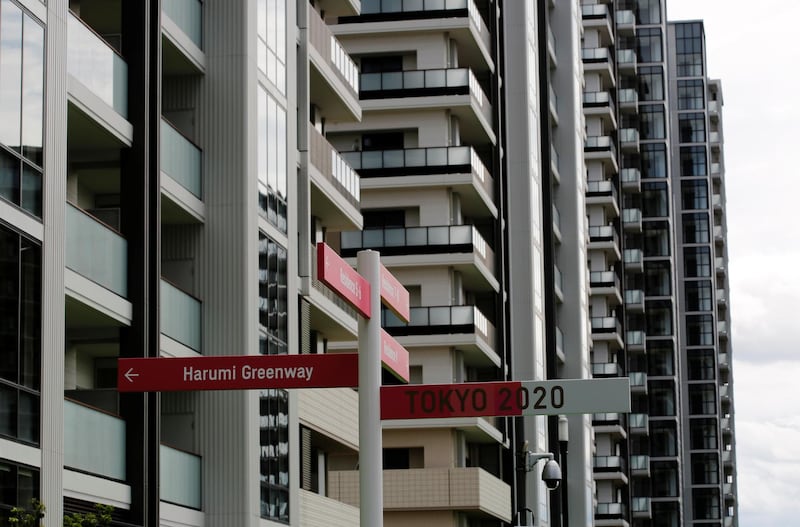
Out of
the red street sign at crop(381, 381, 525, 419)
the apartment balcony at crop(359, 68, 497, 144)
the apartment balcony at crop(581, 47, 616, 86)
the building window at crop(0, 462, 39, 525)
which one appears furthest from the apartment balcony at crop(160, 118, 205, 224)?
the apartment balcony at crop(581, 47, 616, 86)

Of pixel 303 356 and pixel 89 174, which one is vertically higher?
pixel 89 174

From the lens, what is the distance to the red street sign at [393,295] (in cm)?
1502

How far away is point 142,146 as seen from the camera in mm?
29031

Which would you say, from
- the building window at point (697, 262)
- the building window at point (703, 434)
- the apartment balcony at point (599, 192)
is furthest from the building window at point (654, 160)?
the apartment balcony at point (599, 192)

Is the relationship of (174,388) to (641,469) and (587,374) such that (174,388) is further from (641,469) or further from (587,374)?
(641,469)

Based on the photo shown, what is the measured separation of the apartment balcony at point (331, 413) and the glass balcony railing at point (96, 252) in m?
10.8

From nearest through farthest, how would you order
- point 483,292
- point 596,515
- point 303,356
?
point 303,356
point 483,292
point 596,515

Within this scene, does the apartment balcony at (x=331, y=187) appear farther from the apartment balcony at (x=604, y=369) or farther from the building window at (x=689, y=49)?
the building window at (x=689, y=49)

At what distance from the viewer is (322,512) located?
40.6 m

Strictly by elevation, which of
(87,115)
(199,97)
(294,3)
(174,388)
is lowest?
(174,388)

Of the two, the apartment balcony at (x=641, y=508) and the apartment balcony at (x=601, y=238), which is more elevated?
the apartment balcony at (x=601, y=238)

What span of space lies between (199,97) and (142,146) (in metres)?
5.77

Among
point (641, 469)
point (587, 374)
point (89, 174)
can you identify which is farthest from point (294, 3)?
point (641, 469)

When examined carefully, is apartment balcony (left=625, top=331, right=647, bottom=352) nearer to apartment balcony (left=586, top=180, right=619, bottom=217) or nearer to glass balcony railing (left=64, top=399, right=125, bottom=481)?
apartment balcony (left=586, top=180, right=619, bottom=217)
